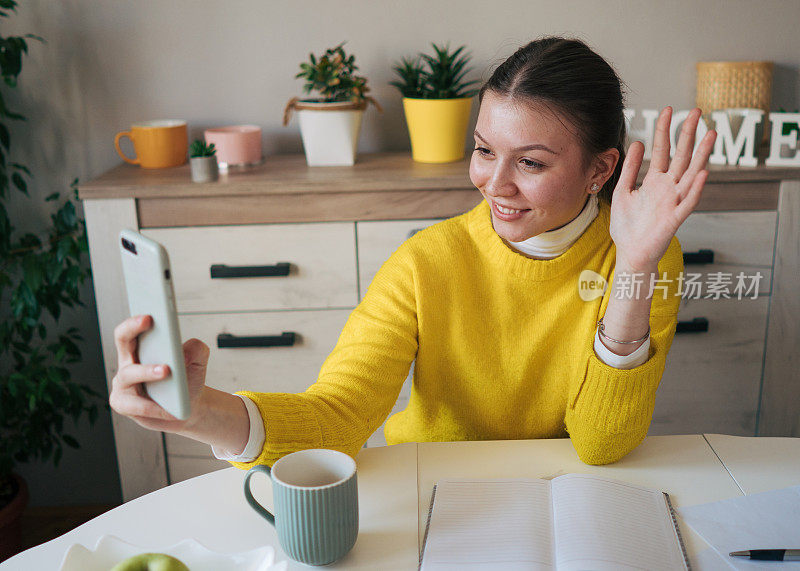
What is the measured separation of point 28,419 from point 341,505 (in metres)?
1.70

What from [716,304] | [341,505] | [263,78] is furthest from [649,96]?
[341,505]

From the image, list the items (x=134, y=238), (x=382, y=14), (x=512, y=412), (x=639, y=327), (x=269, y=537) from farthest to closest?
(x=382, y=14), (x=512, y=412), (x=639, y=327), (x=269, y=537), (x=134, y=238)

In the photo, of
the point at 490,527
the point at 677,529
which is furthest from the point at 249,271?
the point at 677,529

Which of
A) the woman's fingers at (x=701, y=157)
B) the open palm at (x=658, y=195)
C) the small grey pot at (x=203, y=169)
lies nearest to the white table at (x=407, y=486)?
the open palm at (x=658, y=195)

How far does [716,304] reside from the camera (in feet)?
6.43

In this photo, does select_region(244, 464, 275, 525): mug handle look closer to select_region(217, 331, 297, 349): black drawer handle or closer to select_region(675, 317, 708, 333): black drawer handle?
select_region(217, 331, 297, 349): black drawer handle

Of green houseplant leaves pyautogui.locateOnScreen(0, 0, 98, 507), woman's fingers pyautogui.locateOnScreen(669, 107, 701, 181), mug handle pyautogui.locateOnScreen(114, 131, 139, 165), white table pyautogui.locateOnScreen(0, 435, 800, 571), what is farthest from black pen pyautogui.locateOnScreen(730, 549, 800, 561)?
mug handle pyautogui.locateOnScreen(114, 131, 139, 165)

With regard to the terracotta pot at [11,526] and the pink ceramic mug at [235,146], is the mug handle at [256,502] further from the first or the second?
the terracotta pot at [11,526]

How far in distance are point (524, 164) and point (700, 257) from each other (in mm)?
957

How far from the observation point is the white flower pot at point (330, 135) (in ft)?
6.54

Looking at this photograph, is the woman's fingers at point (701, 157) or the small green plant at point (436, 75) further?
the small green plant at point (436, 75)

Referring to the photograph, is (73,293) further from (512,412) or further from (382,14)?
(512,412)

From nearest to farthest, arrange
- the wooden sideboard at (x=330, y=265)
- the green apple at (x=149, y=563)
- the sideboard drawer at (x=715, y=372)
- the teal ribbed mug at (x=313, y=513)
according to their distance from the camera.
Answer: the green apple at (x=149, y=563)
the teal ribbed mug at (x=313, y=513)
the wooden sideboard at (x=330, y=265)
the sideboard drawer at (x=715, y=372)

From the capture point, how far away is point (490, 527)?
0.86 m
